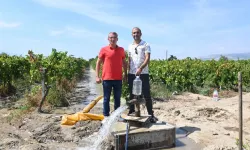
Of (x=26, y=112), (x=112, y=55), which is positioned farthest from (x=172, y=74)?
(x=112, y=55)

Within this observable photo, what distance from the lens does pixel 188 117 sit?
7613mm

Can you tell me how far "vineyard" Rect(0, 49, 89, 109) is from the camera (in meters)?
9.49

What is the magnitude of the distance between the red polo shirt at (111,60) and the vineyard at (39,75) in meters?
3.07

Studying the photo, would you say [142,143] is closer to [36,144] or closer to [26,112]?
[36,144]

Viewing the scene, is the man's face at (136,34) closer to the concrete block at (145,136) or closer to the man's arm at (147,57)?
the man's arm at (147,57)

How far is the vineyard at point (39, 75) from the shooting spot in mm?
9492

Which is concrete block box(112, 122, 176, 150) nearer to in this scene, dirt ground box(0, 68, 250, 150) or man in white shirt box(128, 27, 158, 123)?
man in white shirt box(128, 27, 158, 123)

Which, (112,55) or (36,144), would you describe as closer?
(36,144)

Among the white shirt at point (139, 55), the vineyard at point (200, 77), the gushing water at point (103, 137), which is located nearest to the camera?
the gushing water at point (103, 137)

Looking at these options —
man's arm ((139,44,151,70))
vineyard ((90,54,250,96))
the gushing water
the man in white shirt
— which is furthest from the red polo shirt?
vineyard ((90,54,250,96))

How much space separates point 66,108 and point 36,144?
4087 millimetres

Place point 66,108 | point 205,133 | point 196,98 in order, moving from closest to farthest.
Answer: point 205,133 → point 66,108 → point 196,98

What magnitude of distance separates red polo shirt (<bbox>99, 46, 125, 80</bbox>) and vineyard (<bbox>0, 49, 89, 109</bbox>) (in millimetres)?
3074

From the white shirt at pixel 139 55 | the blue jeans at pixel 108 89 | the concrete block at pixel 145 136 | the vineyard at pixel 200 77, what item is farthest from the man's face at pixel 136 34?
the vineyard at pixel 200 77
